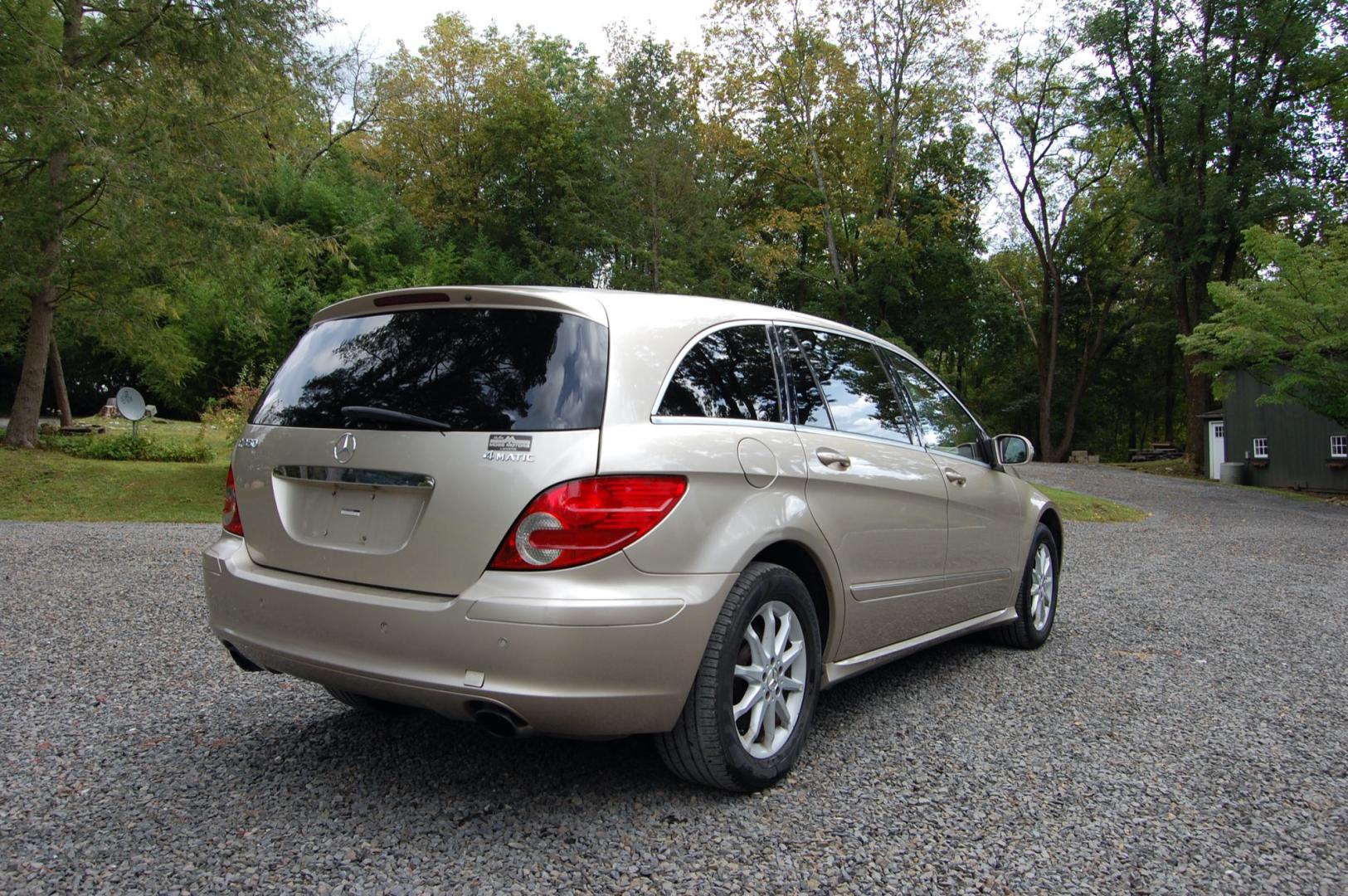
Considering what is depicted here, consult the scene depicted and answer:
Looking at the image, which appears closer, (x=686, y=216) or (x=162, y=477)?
(x=162, y=477)

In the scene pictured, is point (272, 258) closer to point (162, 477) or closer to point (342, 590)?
point (162, 477)

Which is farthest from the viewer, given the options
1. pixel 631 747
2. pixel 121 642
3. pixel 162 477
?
pixel 162 477

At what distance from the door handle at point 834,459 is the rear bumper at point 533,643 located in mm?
765

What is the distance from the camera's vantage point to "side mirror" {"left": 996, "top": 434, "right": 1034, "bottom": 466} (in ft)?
15.8

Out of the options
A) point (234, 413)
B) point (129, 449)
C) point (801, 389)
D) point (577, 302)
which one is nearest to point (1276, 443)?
point (234, 413)

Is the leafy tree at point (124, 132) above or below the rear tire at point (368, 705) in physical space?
above

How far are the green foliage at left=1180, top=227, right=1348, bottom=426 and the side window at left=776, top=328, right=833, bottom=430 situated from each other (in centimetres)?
1652

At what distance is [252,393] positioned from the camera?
54.6 ft

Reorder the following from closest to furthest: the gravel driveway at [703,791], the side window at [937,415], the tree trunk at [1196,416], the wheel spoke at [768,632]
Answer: the gravel driveway at [703,791] → the wheel spoke at [768,632] → the side window at [937,415] → the tree trunk at [1196,416]

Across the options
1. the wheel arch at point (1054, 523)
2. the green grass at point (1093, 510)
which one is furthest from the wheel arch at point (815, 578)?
the green grass at point (1093, 510)

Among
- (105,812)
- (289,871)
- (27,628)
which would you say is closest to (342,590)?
(289,871)

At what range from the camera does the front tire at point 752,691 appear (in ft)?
8.87

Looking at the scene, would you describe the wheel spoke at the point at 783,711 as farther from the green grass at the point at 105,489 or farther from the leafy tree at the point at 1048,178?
the leafy tree at the point at 1048,178

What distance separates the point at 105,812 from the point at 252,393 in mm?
15401
